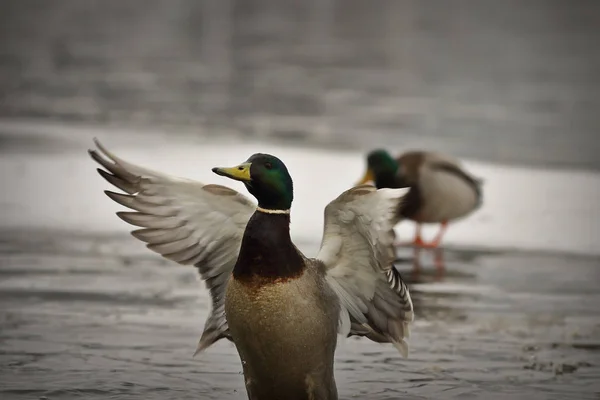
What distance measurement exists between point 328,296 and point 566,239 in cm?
496

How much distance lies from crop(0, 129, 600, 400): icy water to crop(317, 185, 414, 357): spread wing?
0.41 m

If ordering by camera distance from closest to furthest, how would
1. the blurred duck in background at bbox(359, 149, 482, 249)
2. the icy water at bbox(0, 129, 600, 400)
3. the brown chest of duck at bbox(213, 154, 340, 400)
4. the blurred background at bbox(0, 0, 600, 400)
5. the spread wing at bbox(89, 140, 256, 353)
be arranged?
the brown chest of duck at bbox(213, 154, 340, 400)
the spread wing at bbox(89, 140, 256, 353)
the icy water at bbox(0, 129, 600, 400)
the blurred background at bbox(0, 0, 600, 400)
the blurred duck in background at bbox(359, 149, 482, 249)

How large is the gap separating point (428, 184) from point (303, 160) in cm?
244

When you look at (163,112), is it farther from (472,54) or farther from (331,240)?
(331,240)

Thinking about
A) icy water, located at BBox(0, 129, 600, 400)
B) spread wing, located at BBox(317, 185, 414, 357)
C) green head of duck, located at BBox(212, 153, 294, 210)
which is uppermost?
green head of duck, located at BBox(212, 153, 294, 210)

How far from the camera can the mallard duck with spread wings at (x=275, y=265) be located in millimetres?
5238

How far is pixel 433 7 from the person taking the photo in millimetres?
30047

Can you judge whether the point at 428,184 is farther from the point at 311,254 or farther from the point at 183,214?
the point at 183,214

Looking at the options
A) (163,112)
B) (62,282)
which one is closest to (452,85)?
(163,112)

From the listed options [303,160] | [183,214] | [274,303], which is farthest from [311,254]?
[274,303]

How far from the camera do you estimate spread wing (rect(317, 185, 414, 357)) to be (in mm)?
5242

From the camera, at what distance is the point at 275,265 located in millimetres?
5223

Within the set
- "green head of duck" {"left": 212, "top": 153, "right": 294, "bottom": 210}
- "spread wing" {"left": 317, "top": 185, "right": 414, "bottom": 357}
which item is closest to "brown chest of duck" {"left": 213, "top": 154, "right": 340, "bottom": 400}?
"green head of duck" {"left": 212, "top": 153, "right": 294, "bottom": 210}

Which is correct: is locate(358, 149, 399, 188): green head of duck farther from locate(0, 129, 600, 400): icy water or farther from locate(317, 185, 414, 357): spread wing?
locate(317, 185, 414, 357): spread wing
